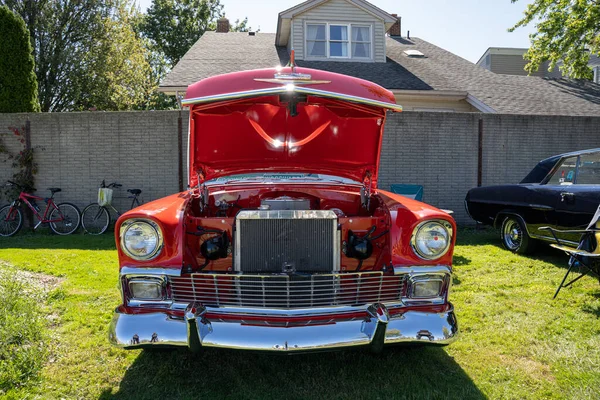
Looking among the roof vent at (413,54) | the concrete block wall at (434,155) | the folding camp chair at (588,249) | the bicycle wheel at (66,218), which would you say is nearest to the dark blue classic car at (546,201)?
the folding camp chair at (588,249)

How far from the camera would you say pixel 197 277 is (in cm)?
239

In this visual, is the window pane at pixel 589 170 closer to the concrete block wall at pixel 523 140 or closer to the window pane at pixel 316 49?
the concrete block wall at pixel 523 140

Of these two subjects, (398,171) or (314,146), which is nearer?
(314,146)

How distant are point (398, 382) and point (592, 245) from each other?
2624 mm

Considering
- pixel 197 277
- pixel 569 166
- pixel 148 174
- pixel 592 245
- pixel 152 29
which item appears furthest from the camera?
pixel 152 29

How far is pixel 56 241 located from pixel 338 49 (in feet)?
29.3

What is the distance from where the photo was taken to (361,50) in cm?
1257

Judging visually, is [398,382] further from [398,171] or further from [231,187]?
[398,171]

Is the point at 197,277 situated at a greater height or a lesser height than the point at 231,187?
lesser

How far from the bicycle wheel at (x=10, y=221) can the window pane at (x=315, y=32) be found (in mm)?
8462

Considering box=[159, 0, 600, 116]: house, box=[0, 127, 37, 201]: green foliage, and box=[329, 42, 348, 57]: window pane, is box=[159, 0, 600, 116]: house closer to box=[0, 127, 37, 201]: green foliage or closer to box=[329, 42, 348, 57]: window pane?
box=[329, 42, 348, 57]: window pane

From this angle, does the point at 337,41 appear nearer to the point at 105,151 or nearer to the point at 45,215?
the point at 105,151

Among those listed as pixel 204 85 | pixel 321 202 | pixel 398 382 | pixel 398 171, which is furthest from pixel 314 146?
pixel 398 171

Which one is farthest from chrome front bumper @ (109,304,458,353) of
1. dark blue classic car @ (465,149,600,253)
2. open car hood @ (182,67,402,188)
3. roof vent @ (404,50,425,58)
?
roof vent @ (404,50,425,58)
